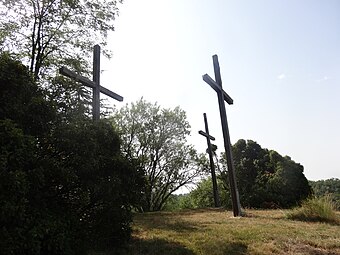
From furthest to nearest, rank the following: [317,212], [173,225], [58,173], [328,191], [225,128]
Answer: [328,191], [225,128], [317,212], [173,225], [58,173]

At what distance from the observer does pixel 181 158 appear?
2639cm

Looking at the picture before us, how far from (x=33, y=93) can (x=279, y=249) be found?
19.7 ft

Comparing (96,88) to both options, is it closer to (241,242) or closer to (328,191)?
(241,242)

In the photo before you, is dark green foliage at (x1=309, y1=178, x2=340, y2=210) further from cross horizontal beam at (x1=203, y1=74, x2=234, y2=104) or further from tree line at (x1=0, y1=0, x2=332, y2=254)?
tree line at (x1=0, y1=0, x2=332, y2=254)

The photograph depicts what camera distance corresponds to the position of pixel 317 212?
10141 millimetres

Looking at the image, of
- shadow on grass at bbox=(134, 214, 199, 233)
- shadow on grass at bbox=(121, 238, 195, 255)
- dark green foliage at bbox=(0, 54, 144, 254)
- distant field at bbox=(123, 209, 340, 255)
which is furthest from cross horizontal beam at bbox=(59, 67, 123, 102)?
shadow on grass at bbox=(121, 238, 195, 255)

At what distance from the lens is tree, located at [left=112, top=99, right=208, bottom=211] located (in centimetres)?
2506

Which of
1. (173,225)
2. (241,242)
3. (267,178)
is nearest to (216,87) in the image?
(173,225)

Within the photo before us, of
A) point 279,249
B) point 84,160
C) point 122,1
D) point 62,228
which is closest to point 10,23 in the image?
point 122,1

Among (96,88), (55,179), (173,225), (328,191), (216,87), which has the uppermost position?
(216,87)

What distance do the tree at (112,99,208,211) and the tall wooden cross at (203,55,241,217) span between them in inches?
491

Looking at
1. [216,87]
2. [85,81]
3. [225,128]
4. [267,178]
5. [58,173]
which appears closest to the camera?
[58,173]

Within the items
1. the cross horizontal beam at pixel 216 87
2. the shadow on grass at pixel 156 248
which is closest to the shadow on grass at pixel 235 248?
the shadow on grass at pixel 156 248

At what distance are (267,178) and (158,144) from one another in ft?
31.2
